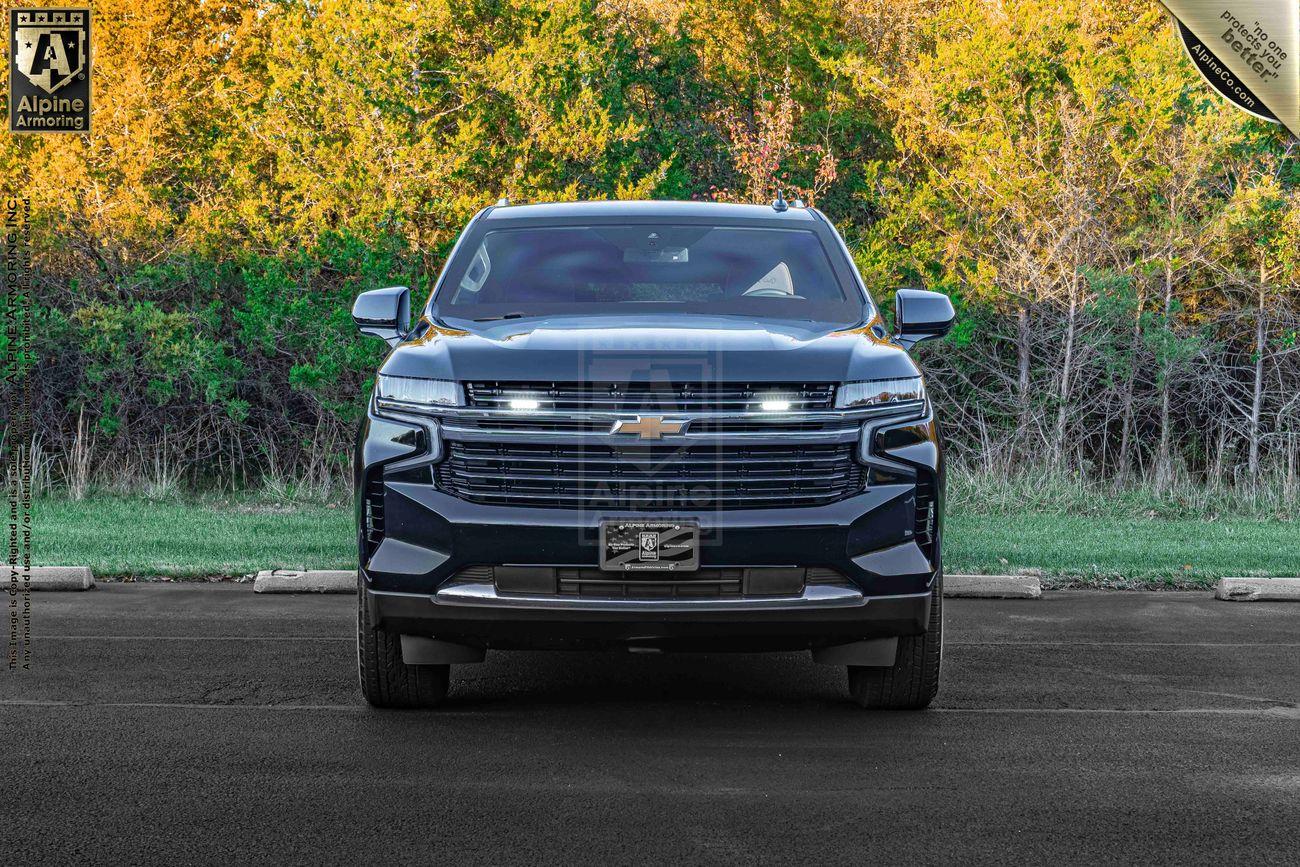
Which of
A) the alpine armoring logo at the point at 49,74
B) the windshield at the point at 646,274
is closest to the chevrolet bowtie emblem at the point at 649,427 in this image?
the windshield at the point at 646,274

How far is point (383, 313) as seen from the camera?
6.91m

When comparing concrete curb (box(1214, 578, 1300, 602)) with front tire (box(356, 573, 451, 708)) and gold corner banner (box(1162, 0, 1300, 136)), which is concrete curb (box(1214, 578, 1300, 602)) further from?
front tire (box(356, 573, 451, 708))

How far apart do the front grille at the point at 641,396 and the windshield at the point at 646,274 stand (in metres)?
0.94

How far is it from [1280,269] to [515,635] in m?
15.6

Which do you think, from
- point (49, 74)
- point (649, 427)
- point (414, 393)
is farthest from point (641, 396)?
point (49, 74)

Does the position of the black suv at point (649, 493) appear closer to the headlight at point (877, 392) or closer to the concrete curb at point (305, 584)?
the headlight at point (877, 392)

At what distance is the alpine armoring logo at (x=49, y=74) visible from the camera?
18.7 meters

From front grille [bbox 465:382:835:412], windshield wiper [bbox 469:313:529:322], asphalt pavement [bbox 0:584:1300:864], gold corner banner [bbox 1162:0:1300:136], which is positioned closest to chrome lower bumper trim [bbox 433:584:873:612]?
asphalt pavement [bbox 0:584:1300:864]

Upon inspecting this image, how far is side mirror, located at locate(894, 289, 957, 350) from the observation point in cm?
682

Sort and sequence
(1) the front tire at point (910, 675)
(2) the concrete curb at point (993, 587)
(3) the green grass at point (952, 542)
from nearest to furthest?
(1) the front tire at point (910, 675) → (2) the concrete curb at point (993, 587) → (3) the green grass at point (952, 542)

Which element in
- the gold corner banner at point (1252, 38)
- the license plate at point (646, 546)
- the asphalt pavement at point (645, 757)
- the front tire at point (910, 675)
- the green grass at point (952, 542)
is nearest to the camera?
the asphalt pavement at point (645, 757)

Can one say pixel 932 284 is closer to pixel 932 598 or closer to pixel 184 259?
pixel 184 259

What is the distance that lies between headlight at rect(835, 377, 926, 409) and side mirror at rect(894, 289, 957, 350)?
30.9 inches

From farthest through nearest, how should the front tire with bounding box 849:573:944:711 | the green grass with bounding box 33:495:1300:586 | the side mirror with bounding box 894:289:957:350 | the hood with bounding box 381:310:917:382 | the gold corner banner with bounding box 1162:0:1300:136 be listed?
the gold corner banner with bounding box 1162:0:1300:136 → the green grass with bounding box 33:495:1300:586 → the side mirror with bounding box 894:289:957:350 → the front tire with bounding box 849:573:944:711 → the hood with bounding box 381:310:917:382
